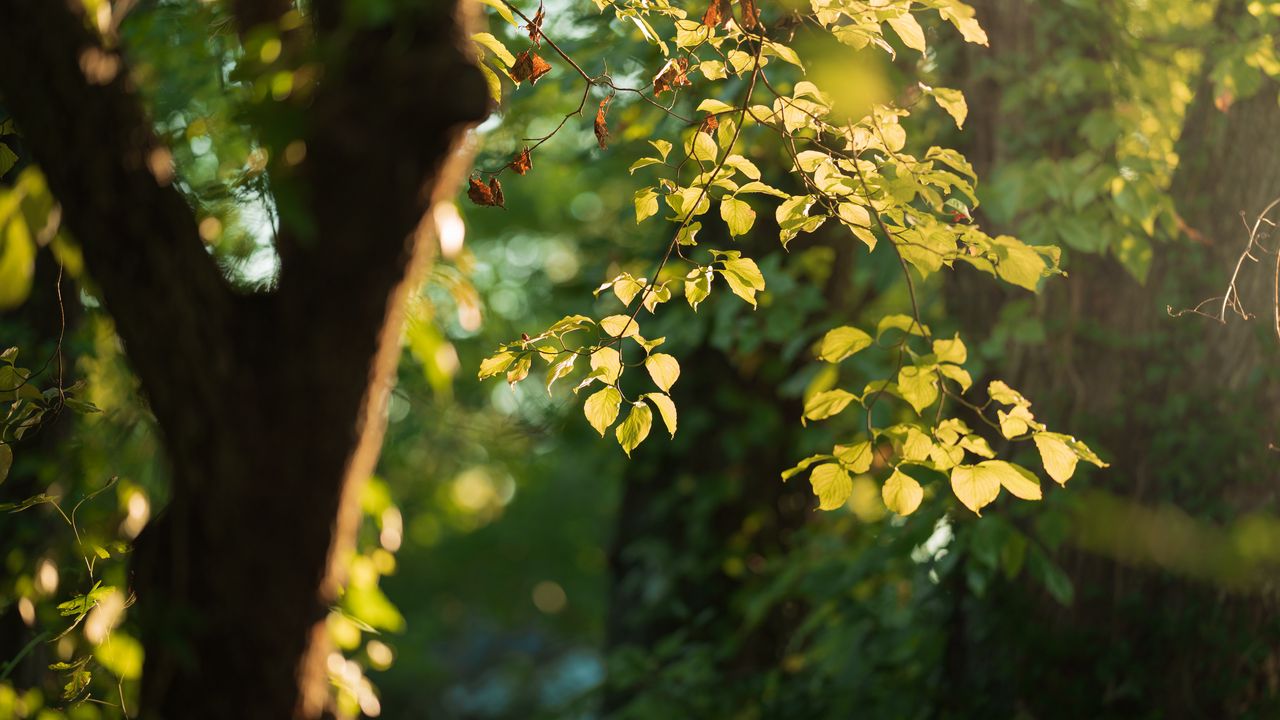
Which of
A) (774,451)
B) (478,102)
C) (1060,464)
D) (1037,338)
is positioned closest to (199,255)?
(478,102)

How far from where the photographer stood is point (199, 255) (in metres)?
1.28

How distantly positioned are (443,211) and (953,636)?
10.6 ft

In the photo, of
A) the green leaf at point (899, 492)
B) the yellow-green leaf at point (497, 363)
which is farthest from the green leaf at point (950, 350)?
the yellow-green leaf at point (497, 363)

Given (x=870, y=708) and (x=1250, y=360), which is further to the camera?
(x=870, y=708)

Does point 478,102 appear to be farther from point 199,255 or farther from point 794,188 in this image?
point 794,188

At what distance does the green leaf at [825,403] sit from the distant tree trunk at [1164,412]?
6.04ft

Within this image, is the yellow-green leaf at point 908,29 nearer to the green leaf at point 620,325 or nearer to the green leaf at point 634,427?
the green leaf at point 620,325

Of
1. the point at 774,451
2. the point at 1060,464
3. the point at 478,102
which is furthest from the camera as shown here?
the point at 774,451

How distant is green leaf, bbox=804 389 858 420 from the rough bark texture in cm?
111

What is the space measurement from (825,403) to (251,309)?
1319 mm

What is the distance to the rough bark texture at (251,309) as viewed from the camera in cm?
123

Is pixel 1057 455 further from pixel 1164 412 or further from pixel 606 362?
pixel 1164 412

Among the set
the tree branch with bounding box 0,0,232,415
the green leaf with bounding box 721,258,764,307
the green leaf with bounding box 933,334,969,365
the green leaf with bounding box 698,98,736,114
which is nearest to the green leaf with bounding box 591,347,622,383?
the green leaf with bounding box 721,258,764,307

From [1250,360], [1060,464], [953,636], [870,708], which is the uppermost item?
[1060,464]
